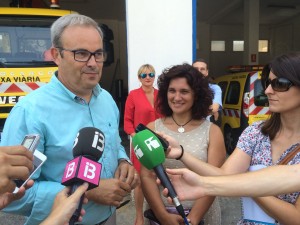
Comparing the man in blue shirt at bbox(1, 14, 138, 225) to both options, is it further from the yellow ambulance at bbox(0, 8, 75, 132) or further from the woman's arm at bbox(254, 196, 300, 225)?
the yellow ambulance at bbox(0, 8, 75, 132)

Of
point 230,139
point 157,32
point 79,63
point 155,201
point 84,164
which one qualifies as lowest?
point 230,139

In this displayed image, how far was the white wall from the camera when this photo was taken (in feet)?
14.8

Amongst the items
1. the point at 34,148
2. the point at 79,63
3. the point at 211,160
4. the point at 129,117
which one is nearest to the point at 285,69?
the point at 211,160

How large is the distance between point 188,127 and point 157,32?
263 cm

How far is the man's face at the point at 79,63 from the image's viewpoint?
5.43 feet

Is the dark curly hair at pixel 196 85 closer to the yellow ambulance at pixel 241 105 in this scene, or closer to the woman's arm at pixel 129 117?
the woman's arm at pixel 129 117

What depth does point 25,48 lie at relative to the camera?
17.3 ft

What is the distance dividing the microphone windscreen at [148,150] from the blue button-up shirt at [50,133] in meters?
0.34

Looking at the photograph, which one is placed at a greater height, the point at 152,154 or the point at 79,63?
the point at 79,63

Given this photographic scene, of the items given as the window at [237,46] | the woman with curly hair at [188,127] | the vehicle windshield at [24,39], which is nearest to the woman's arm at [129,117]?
the woman with curly hair at [188,127]

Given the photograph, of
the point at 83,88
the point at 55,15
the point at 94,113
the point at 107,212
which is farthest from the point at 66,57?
the point at 55,15

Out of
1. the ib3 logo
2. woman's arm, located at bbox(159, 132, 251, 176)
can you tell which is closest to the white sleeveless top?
woman's arm, located at bbox(159, 132, 251, 176)

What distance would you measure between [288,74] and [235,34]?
15.5 m

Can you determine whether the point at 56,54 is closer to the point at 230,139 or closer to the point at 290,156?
the point at 290,156
